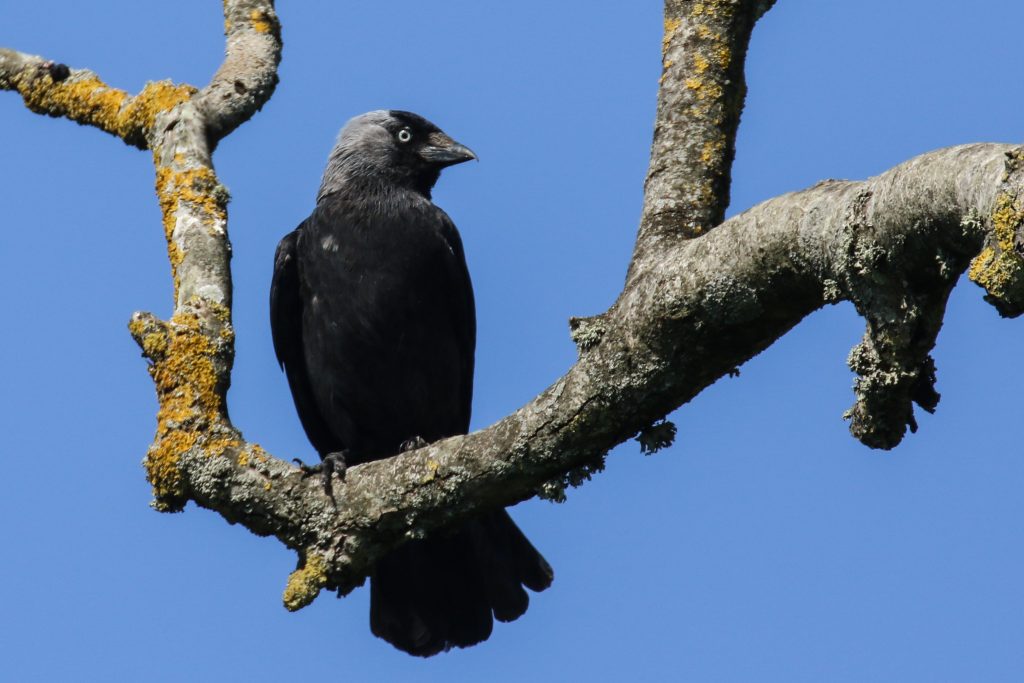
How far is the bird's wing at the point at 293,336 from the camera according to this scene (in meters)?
6.36

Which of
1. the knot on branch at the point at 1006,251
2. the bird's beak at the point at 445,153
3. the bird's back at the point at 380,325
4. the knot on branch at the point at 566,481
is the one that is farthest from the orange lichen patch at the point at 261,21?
the knot on branch at the point at 1006,251

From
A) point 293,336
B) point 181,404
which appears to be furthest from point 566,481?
point 293,336

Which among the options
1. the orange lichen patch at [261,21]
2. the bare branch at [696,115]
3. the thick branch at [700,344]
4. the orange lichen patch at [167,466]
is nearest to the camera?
the thick branch at [700,344]

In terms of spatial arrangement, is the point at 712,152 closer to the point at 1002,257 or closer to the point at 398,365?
the point at 1002,257

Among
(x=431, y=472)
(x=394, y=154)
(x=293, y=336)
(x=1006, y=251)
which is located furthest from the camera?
(x=394, y=154)

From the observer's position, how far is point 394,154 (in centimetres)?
714

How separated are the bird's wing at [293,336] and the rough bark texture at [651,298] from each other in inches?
56.5

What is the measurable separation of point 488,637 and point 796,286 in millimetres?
3131

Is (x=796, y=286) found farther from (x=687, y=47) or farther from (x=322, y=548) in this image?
(x=322, y=548)

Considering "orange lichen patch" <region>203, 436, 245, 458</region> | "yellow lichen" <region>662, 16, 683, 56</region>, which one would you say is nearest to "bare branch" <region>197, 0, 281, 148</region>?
"orange lichen patch" <region>203, 436, 245, 458</region>

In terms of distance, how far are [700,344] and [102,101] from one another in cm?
288

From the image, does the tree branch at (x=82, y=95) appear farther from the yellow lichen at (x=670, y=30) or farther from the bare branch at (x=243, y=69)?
the yellow lichen at (x=670, y=30)

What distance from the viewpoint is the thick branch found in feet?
9.00

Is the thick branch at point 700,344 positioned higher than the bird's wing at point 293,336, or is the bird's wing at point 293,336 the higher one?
the bird's wing at point 293,336
